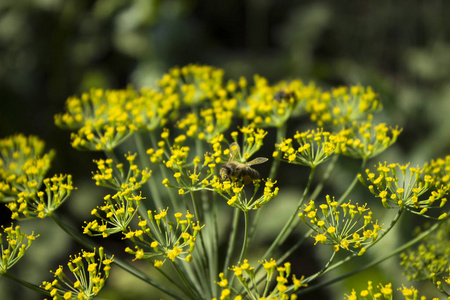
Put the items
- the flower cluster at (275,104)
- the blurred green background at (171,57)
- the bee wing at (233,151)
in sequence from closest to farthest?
the bee wing at (233,151) < the flower cluster at (275,104) < the blurred green background at (171,57)

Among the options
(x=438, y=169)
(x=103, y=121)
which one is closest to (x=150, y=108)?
(x=103, y=121)

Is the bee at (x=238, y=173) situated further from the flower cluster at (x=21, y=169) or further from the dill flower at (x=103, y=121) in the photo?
the flower cluster at (x=21, y=169)

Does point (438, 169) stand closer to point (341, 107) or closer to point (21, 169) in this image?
point (341, 107)

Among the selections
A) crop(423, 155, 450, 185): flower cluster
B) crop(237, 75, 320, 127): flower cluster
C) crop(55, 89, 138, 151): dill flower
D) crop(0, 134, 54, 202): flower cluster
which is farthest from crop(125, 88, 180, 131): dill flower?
crop(423, 155, 450, 185): flower cluster

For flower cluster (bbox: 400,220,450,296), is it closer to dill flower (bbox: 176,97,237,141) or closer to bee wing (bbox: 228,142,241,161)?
bee wing (bbox: 228,142,241,161)

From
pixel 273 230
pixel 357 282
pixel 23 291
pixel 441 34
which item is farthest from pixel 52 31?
pixel 441 34

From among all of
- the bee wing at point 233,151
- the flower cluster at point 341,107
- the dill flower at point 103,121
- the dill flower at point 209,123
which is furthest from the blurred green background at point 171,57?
the bee wing at point 233,151
